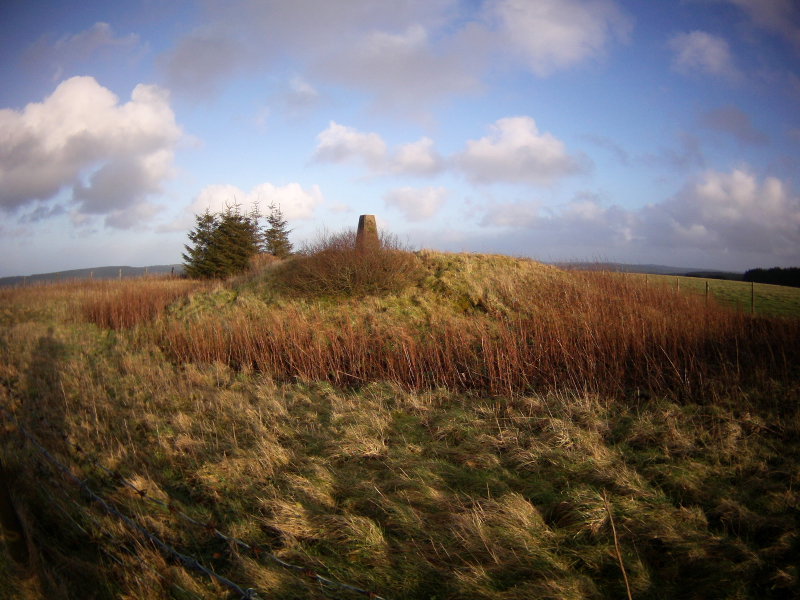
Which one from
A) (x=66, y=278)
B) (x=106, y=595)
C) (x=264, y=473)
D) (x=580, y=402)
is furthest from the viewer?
(x=66, y=278)

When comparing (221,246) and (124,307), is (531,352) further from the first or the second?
(221,246)

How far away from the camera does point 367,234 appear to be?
535 inches

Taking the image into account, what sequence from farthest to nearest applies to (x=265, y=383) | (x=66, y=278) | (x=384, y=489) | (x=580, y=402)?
(x=66, y=278)
(x=265, y=383)
(x=580, y=402)
(x=384, y=489)

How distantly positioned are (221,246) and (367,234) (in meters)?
15.0

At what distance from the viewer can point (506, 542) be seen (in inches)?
110

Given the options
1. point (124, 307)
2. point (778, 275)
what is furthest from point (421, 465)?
point (778, 275)

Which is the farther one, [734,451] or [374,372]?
[374,372]

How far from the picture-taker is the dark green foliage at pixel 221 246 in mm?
24812

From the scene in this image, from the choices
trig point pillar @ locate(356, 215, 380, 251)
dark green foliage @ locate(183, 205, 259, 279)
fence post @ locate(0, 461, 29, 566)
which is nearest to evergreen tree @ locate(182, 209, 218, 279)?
dark green foliage @ locate(183, 205, 259, 279)

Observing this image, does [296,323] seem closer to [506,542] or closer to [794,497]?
[506,542]

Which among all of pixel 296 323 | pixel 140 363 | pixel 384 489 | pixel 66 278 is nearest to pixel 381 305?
pixel 296 323

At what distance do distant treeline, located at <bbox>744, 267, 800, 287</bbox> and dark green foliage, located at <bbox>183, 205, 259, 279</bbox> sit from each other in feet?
94.5

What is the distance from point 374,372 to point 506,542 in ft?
14.6

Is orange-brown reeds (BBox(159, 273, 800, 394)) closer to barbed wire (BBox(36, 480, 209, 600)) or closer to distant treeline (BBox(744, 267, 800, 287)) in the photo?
barbed wire (BBox(36, 480, 209, 600))
